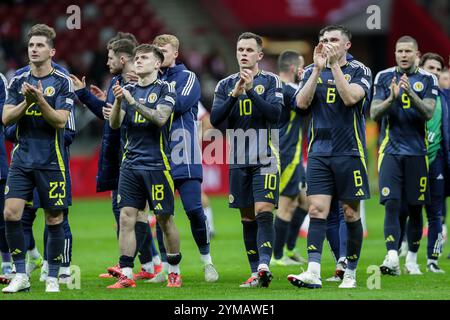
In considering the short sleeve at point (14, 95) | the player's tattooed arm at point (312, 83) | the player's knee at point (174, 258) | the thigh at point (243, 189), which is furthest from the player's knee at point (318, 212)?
the short sleeve at point (14, 95)

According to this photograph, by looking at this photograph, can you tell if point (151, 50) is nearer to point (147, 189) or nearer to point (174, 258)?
point (147, 189)

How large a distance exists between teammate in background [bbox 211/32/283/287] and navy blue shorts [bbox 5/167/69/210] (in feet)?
5.80

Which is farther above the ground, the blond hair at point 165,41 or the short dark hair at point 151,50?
the blond hair at point 165,41

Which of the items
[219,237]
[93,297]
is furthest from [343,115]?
[219,237]

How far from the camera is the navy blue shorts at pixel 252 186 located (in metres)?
10.5

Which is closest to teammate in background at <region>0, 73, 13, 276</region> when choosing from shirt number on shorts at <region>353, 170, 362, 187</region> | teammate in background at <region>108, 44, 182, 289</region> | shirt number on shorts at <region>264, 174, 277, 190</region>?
teammate in background at <region>108, 44, 182, 289</region>

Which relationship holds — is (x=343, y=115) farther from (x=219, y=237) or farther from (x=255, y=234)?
(x=219, y=237)

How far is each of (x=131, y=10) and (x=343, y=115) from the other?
68.1 feet

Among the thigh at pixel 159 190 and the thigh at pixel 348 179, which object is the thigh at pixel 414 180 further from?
the thigh at pixel 159 190

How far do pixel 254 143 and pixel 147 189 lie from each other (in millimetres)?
1211

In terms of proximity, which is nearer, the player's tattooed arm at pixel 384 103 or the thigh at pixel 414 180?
the player's tattooed arm at pixel 384 103

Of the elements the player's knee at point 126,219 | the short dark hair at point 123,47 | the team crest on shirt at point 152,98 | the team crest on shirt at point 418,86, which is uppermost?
the short dark hair at point 123,47
